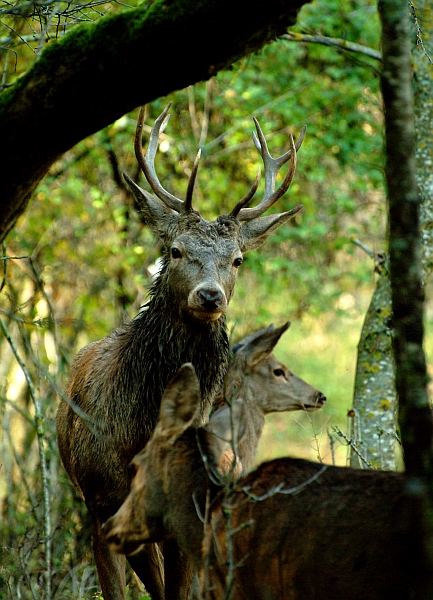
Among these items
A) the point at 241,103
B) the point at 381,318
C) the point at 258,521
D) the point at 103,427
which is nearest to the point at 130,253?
the point at 241,103

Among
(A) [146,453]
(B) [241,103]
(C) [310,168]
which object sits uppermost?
(B) [241,103]

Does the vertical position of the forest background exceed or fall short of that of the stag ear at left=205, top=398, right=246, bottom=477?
it exceeds it

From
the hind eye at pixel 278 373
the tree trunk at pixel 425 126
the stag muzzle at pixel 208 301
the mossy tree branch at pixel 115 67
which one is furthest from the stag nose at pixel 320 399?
the tree trunk at pixel 425 126

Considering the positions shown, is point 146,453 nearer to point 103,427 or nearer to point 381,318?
point 103,427

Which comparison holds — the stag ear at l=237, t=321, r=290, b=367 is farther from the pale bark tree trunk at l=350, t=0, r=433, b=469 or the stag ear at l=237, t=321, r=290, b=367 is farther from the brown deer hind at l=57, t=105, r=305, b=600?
the pale bark tree trunk at l=350, t=0, r=433, b=469

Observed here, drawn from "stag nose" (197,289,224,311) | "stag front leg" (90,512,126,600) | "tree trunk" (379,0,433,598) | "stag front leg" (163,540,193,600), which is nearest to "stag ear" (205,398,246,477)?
"stag nose" (197,289,224,311)

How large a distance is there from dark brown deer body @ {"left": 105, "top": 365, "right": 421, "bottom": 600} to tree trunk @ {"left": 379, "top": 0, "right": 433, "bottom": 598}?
27cm

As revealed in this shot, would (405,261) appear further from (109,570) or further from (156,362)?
(109,570)

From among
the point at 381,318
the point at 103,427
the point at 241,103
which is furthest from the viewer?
the point at 241,103

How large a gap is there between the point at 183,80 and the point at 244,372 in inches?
64.8

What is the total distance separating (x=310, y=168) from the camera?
12.6 m

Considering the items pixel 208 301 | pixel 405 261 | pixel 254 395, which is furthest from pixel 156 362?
pixel 405 261

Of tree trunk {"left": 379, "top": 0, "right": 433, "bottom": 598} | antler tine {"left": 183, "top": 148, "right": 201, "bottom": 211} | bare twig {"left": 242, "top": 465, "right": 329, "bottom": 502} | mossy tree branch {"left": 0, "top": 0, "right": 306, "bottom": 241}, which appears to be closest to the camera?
tree trunk {"left": 379, "top": 0, "right": 433, "bottom": 598}

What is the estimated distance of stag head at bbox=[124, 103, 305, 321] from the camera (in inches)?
212
